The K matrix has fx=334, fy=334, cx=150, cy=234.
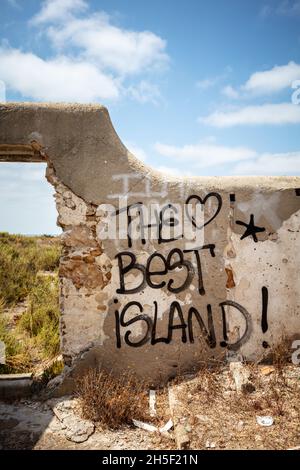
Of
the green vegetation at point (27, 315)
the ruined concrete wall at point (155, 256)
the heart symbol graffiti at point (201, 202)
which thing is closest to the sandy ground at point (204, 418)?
the ruined concrete wall at point (155, 256)

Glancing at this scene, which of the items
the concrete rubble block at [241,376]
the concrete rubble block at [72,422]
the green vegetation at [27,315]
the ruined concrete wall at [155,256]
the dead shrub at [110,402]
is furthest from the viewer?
Answer: the green vegetation at [27,315]

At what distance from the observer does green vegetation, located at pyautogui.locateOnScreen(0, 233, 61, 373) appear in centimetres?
500

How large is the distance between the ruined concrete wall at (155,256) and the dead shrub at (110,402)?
11.9 inches

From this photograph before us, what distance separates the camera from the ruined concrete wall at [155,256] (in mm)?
3701

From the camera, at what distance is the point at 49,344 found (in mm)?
5316

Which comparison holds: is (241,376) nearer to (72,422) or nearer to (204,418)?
(204,418)

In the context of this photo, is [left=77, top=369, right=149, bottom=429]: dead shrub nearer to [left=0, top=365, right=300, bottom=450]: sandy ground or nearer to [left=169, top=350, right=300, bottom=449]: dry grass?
[left=0, top=365, right=300, bottom=450]: sandy ground

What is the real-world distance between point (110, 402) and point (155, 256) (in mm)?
1541

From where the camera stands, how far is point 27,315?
643cm

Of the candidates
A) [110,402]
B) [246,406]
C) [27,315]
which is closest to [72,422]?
[110,402]

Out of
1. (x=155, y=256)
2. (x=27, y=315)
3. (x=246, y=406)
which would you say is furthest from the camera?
(x=27, y=315)

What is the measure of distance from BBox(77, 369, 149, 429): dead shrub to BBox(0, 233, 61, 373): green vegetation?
1.71 m

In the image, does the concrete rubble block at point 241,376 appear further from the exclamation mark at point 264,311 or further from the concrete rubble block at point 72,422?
the concrete rubble block at point 72,422
